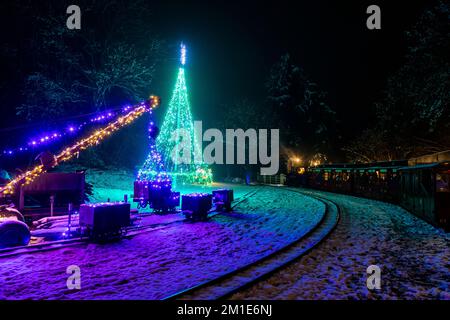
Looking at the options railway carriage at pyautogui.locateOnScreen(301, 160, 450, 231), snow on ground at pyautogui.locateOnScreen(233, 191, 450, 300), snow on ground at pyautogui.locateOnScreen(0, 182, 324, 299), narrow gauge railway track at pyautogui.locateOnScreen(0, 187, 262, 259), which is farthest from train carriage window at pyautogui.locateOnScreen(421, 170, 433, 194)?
narrow gauge railway track at pyautogui.locateOnScreen(0, 187, 262, 259)

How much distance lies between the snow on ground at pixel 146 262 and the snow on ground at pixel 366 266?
1.21 m

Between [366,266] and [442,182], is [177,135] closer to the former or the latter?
[442,182]

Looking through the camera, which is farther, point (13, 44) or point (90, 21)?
point (90, 21)

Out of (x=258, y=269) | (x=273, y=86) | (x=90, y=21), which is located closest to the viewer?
(x=258, y=269)

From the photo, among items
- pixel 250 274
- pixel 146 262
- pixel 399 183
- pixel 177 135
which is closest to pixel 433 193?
pixel 399 183

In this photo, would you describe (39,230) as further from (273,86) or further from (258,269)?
(273,86)

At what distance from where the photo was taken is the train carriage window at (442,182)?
1137cm

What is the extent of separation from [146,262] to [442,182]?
11028 mm

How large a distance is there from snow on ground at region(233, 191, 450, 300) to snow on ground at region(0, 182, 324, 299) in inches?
47.7

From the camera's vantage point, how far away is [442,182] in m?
11.5

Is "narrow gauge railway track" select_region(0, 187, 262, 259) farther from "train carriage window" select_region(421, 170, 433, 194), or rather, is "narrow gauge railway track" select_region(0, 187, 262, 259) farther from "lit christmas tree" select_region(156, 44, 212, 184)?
"lit christmas tree" select_region(156, 44, 212, 184)

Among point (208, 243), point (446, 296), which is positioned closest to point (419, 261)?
point (446, 296)
